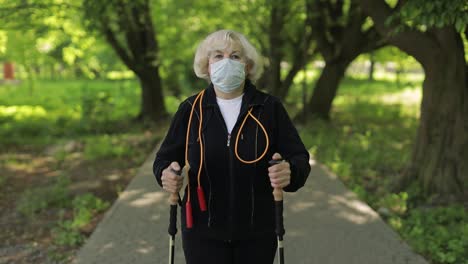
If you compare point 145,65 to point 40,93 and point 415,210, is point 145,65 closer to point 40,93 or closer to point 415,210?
point 415,210

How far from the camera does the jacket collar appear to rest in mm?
2656

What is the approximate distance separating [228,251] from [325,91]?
11.7m

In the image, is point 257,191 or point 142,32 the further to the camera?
point 142,32

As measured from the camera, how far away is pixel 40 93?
89.3 ft

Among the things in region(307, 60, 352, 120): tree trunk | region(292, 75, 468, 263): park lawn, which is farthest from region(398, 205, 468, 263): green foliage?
region(307, 60, 352, 120): tree trunk

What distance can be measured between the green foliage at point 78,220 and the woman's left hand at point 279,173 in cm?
373

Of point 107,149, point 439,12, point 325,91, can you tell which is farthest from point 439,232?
point 325,91

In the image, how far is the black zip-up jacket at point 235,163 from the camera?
2623 mm

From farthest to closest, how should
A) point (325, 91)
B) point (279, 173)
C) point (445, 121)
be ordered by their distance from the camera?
point (325, 91) → point (445, 121) → point (279, 173)

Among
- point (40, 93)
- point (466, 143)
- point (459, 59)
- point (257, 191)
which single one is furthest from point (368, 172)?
point (40, 93)

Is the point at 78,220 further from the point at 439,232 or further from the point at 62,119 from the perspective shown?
the point at 62,119

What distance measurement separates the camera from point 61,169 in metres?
9.94

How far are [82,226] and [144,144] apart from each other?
5.72 meters

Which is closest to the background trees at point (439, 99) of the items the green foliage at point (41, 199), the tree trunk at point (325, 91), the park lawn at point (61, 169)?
the park lawn at point (61, 169)
